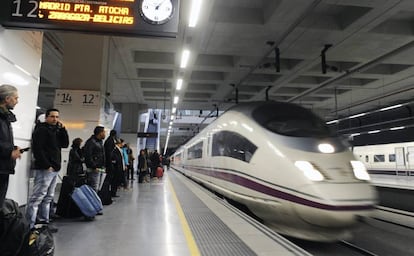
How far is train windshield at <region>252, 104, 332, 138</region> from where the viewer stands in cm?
526

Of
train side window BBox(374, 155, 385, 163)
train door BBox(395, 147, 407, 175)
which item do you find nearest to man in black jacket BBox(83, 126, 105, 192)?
train door BBox(395, 147, 407, 175)

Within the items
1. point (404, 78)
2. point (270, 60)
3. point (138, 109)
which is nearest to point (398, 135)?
point (404, 78)

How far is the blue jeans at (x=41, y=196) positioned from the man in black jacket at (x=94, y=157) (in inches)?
52.5

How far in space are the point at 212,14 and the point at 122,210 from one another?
215 inches

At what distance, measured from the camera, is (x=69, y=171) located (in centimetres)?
550

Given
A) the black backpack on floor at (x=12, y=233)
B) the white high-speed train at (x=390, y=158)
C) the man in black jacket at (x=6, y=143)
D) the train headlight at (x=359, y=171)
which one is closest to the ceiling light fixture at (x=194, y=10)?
the train headlight at (x=359, y=171)

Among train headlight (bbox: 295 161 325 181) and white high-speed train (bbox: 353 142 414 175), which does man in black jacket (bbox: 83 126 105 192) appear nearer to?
train headlight (bbox: 295 161 325 181)

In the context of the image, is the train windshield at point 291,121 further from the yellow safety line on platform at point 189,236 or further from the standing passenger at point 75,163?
the standing passenger at point 75,163

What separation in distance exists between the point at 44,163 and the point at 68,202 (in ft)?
4.13

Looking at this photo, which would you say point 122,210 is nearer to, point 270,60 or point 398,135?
point 270,60

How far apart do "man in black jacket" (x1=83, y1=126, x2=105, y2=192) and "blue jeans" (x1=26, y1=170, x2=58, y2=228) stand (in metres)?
1.33

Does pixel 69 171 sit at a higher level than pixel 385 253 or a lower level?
higher

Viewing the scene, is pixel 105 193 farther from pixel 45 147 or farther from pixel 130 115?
pixel 130 115

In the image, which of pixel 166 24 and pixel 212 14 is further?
pixel 212 14
